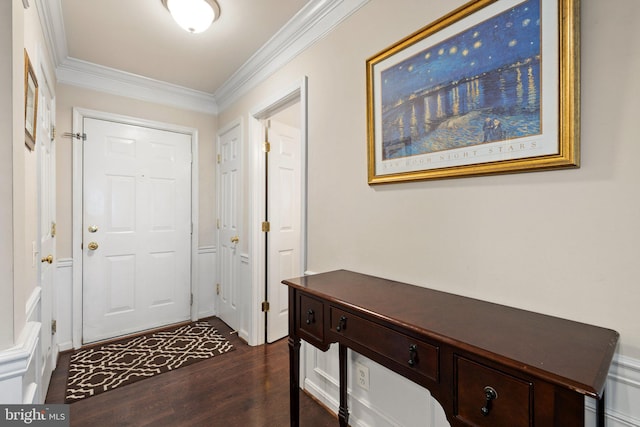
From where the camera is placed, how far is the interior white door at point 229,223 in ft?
9.52

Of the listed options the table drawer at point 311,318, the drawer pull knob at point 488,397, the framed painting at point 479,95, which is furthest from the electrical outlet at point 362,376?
the framed painting at point 479,95

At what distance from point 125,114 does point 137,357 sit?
86.1 inches

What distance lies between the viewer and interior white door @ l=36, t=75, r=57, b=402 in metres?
1.78

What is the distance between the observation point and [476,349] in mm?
754

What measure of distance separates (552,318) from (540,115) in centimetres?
66

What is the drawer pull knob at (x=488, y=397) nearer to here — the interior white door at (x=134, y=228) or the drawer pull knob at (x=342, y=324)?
the drawer pull knob at (x=342, y=324)

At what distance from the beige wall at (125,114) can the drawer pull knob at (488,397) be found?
3.03 meters

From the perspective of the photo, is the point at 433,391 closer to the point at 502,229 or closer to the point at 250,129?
the point at 502,229

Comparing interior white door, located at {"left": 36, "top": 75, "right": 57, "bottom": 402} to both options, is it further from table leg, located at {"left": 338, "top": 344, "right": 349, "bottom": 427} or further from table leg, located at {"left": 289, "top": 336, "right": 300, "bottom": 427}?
table leg, located at {"left": 338, "top": 344, "right": 349, "bottom": 427}

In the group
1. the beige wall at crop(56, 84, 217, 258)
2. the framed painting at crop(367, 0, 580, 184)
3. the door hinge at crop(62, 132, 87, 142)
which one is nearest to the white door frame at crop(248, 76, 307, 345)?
the beige wall at crop(56, 84, 217, 258)

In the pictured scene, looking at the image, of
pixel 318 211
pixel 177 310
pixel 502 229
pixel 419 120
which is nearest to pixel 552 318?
pixel 502 229

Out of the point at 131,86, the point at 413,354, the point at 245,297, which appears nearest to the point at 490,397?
the point at 413,354

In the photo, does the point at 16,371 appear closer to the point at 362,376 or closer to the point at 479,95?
the point at 362,376

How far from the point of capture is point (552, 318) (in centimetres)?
95
